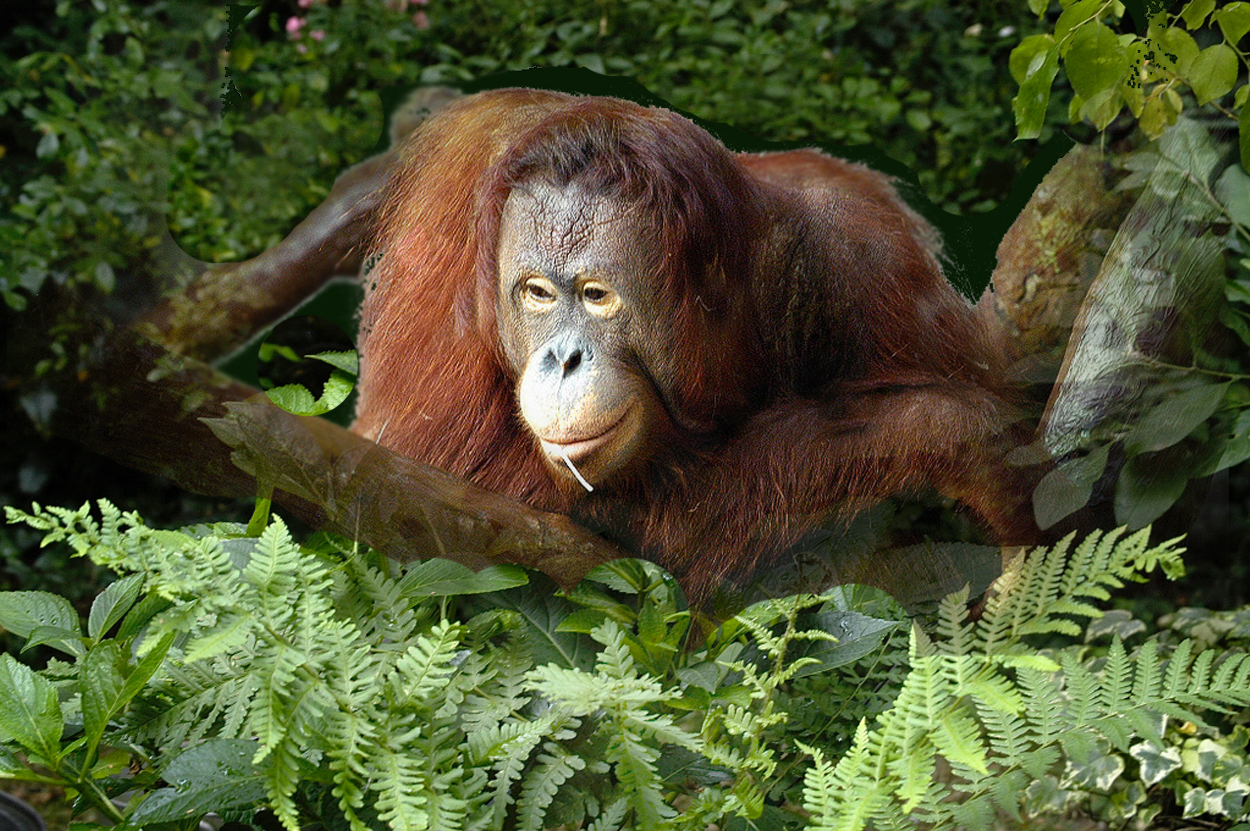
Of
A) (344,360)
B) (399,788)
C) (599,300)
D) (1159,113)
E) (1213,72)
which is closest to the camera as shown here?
(399,788)

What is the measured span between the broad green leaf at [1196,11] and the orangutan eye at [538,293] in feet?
2.92

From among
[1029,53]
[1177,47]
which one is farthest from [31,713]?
[1177,47]

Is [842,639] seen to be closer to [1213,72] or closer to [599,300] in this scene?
[599,300]

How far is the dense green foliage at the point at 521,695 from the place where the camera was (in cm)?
105

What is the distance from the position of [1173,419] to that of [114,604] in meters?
1.37

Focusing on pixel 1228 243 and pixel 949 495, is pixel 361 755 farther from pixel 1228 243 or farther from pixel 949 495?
pixel 1228 243

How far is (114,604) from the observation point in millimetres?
1262

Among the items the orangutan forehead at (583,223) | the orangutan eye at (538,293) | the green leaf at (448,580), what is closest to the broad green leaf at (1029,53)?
the orangutan forehead at (583,223)

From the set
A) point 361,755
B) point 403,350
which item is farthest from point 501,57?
point 361,755

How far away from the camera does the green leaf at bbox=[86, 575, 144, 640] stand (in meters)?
1.25

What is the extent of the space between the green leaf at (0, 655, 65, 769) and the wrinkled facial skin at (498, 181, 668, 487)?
2.01 feet

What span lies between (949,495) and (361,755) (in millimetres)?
777

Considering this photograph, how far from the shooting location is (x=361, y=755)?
1.02 metres

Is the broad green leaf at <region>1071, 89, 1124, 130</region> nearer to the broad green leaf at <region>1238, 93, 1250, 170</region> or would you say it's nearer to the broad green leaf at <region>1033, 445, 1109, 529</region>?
the broad green leaf at <region>1238, 93, 1250, 170</region>
